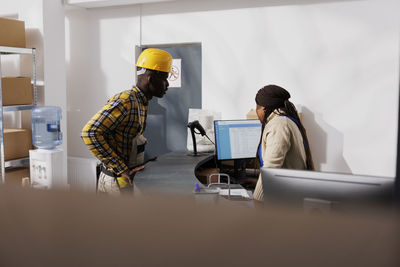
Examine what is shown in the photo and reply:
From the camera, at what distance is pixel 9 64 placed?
4.12 metres

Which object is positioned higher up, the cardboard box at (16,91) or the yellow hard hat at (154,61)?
the yellow hard hat at (154,61)

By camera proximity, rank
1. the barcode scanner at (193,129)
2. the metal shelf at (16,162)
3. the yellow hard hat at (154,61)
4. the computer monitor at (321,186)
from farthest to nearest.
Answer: the metal shelf at (16,162), the barcode scanner at (193,129), the yellow hard hat at (154,61), the computer monitor at (321,186)

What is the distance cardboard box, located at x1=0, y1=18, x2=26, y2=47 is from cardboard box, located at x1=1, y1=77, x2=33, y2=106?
327 mm

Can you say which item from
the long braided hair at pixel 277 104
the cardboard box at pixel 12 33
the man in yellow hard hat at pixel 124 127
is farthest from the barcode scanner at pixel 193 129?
the cardboard box at pixel 12 33

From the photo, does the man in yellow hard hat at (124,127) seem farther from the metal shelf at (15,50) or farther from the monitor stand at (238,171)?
the metal shelf at (15,50)

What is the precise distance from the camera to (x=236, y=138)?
3.18 m

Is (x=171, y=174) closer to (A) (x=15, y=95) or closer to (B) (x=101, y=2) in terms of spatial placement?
(A) (x=15, y=95)

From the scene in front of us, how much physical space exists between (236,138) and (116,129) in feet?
4.06

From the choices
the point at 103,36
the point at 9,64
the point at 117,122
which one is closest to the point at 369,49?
→ the point at 117,122

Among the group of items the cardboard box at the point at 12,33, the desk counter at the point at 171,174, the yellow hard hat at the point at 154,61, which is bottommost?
the desk counter at the point at 171,174

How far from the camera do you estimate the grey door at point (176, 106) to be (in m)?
3.88

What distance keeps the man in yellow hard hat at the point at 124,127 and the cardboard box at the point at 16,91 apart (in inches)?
69.9

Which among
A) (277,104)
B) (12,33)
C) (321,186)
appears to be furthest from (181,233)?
(12,33)

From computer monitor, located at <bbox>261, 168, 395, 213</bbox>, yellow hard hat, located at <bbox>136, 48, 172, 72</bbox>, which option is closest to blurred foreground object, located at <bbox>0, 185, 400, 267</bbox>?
computer monitor, located at <bbox>261, 168, 395, 213</bbox>
